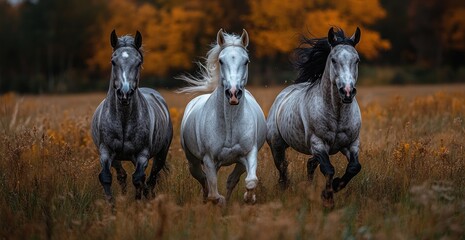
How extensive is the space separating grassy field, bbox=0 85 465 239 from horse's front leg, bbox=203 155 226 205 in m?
0.19

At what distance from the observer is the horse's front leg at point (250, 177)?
6.94 metres

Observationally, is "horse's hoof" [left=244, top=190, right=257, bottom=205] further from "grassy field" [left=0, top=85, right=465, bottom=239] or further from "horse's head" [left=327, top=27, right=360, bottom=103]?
"horse's head" [left=327, top=27, right=360, bottom=103]

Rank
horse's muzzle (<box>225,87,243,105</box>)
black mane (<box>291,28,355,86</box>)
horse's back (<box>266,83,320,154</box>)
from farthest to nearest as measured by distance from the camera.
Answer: black mane (<box>291,28,355,86</box>) < horse's back (<box>266,83,320,154</box>) < horse's muzzle (<box>225,87,243,105</box>)

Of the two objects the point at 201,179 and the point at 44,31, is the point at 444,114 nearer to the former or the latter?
the point at 201,179

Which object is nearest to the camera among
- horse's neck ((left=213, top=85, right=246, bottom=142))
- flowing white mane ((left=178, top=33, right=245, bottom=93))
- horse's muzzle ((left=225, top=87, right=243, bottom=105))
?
horse's muzzle ((left=225, top=87, right=243, bottom=105))

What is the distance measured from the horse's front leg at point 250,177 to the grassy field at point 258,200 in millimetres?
160

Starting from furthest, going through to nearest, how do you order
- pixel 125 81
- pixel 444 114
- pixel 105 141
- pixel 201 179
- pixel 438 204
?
pixel 444 114
pixel 201 179
pixel 105 141
pixel 125 81
pixel 438 204

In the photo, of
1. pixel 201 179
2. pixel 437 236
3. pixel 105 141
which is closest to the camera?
pixel 437 236

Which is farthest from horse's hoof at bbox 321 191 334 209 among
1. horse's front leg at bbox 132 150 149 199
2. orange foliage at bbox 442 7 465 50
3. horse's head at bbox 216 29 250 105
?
orange foliage at bbox 442 7 465 50

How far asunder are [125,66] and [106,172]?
1.23 meters

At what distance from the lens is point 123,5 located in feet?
152

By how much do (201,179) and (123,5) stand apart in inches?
1563

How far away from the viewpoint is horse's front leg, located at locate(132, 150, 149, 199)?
7273 millimetres

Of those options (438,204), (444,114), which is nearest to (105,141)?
(438,204)
